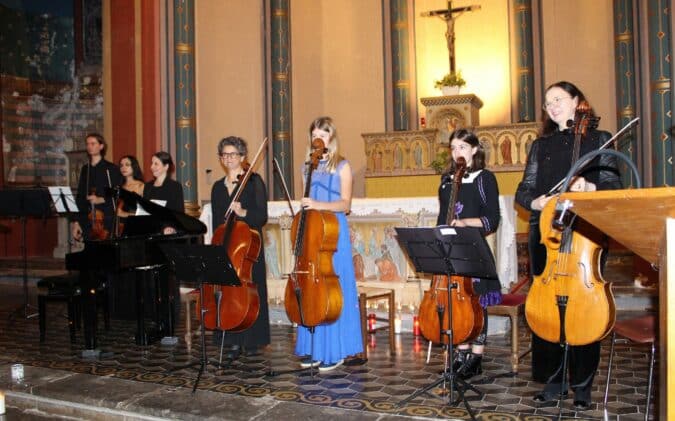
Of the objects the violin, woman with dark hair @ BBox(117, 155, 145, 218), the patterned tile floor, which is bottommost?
the patterned tile floor

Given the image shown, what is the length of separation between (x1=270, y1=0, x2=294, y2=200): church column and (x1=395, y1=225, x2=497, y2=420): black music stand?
8521mm

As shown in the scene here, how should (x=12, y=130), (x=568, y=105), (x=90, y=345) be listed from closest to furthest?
1. (x=568, y=105)
2. (x=90, y=345)
3. (x=12, y=130)

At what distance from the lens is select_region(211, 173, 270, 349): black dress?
515 cm

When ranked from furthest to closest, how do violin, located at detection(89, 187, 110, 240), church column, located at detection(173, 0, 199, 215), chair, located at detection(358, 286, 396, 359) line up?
church column, located at detection(173, 0, 199, 215) → violin, located at detection(89, 187, 110, 240) → chair, located at detection(358, 286, 396, 359)

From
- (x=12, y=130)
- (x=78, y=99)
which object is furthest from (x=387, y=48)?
(x=12, y=130)

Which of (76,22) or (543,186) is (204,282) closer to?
(543,186)

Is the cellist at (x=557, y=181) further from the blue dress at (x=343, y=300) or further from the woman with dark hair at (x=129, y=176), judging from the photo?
the woman with dark hair at (x=129, y=176)

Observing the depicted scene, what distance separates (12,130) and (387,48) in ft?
24.1

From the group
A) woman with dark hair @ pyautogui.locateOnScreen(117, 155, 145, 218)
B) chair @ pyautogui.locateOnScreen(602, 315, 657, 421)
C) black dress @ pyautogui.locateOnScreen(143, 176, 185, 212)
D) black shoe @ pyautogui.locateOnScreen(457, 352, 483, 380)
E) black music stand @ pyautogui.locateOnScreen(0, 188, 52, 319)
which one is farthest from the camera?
black music stand @ pyautogui.locateOnScreen(0, 188, 52, 319)

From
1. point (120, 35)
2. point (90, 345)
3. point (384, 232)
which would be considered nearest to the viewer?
point (90, 345)

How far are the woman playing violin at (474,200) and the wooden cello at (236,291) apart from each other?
51.8 inches

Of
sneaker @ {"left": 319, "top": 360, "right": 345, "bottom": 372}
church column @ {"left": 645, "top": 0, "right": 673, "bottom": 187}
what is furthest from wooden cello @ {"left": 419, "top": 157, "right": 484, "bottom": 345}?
church column @ {"left": 645, "top": 0, "right": 673, "bottom": 187}

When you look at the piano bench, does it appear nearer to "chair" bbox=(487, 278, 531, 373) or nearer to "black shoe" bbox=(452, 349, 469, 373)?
"black shoe" bbox=(452, 349, 469, 373)

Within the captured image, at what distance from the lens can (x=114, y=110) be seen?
1159 centimetres
